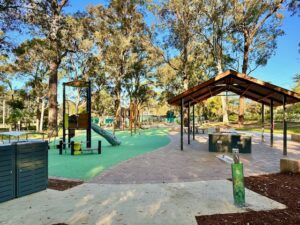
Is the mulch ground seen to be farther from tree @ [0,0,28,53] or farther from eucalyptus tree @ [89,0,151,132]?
eucalyptus tree @ [89,0,151,132]

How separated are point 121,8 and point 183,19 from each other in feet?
26.8

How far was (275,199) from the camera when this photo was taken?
445cm

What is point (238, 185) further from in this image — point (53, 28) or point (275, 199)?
point (53, 28)

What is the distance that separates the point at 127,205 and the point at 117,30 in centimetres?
2722

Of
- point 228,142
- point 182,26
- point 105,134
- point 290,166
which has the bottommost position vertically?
point 290,166

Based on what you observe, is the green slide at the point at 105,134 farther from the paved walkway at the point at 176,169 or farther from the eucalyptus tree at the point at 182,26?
the eucalyptus tree at the point at 182,26

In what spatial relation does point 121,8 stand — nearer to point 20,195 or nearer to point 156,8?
point 156,8

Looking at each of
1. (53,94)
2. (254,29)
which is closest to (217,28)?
(254,29)

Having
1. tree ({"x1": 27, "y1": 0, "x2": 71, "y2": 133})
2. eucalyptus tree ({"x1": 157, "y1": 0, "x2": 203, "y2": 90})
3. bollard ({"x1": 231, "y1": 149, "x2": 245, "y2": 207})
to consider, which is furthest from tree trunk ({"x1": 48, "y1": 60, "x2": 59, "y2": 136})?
bollard ({"x1": 231, "y1": 149, "x2": 245, "y2": 207})

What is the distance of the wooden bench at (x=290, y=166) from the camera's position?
636 cm

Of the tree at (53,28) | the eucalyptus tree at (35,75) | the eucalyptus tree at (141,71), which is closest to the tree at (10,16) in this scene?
the tree at (53,28)

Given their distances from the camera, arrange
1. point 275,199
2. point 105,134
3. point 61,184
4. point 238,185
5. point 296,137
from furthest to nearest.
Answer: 1. point 296,137
2. point 105,134
3. point 61,184
4. point 275,199
5. point 238,185

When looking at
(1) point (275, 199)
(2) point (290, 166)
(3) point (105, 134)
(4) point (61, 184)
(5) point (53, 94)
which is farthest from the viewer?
(5) point (53, 94)

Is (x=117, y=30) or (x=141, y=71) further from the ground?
(x=117, y=30)
